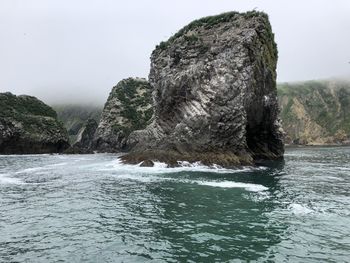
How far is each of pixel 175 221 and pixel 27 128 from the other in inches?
4806

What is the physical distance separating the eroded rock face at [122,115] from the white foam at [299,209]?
119 m

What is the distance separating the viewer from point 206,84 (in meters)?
63.4

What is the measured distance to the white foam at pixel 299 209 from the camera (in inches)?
995

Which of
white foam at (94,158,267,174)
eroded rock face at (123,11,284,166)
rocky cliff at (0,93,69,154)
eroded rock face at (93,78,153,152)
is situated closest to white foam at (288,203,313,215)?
white foam at (94,158,267,174)

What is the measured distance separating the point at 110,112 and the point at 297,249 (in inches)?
5687

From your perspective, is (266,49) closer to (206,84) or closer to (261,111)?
(261,111)

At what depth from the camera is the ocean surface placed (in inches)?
679

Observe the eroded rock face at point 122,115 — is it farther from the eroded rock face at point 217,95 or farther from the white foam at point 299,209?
the white foam at point 299,209

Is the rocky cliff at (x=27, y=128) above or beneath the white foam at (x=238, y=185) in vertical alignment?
above

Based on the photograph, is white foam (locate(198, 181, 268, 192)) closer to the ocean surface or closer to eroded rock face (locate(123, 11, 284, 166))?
the ocean surface

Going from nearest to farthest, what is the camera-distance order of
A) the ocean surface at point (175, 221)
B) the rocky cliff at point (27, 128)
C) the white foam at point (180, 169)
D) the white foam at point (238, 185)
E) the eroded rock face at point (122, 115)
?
the ocean surface at point (175, 221) → the white foam at point (238, 185) → the white foam at point (180, 169) → the rocky cliff at point (27, 128) → the eroded rock face at point (122, 115)

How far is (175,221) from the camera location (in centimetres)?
2303

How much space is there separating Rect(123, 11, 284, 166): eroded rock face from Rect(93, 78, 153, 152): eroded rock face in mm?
72554

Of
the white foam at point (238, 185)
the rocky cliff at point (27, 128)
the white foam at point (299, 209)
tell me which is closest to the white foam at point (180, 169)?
the white foam at point (238, 185)
